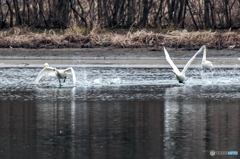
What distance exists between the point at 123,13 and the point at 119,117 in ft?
60.6

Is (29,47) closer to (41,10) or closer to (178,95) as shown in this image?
(41,10)

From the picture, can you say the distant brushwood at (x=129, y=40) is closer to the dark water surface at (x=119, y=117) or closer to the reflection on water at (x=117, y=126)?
the dark water surface at (x=119, y=117)

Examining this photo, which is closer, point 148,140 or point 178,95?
point 148,140

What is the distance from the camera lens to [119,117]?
14758 mm

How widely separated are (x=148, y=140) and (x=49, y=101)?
5.21 meters

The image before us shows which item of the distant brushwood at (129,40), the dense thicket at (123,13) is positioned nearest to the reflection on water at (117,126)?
the distant brushwood at (129,40)

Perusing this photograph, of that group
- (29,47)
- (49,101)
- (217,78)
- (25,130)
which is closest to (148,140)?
(25,130)

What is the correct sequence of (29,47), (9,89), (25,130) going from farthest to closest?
(29,47)
(9,89)
(25,130)

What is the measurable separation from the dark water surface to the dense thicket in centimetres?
992

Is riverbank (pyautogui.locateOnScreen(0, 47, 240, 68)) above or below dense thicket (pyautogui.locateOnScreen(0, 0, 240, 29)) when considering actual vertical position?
below

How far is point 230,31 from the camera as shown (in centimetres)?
3094

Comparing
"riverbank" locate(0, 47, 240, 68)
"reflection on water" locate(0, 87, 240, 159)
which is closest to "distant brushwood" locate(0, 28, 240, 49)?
"riverbank" locate(0, 47, 240, 68)

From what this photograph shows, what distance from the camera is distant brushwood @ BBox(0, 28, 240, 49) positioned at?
1179 inches

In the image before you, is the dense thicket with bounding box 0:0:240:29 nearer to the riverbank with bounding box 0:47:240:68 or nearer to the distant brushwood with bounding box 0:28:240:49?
the distant brushwood with bounding box 0:28:240:49
